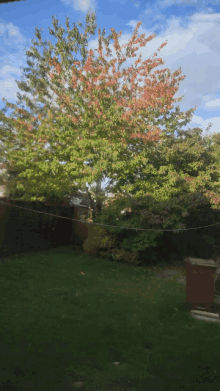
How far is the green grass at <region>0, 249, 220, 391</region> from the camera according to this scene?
292 cm

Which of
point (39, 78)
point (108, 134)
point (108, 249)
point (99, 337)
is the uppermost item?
point (39, 78)

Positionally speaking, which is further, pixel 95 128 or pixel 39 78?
pixel 39 78

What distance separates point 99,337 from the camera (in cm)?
405

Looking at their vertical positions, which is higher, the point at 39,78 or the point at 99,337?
the point at 39,78

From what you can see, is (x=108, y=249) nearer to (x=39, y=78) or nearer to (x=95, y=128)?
(x=95, y=128)

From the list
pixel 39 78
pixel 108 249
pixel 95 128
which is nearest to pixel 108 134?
pixel 95 128

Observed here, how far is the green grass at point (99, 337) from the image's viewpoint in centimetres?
292

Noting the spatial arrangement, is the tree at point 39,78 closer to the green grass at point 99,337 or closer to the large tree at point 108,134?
the large tree at point 108,134

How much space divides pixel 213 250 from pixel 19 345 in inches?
473

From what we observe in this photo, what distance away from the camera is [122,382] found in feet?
9.55

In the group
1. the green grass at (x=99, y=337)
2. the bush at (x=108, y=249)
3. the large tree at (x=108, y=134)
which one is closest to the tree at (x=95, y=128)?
the large tree at (x=108, y=134)

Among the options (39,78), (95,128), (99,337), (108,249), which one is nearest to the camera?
(99,337)

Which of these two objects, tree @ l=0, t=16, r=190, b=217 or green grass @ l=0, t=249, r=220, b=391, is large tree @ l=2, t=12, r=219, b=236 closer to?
tree @ l=0, t=16, r=190, b=217

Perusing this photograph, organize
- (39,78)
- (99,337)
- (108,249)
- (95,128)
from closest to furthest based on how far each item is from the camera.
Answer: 1. (99,337)
2. (108,249)
3. (95,128)
4. (39,78)
